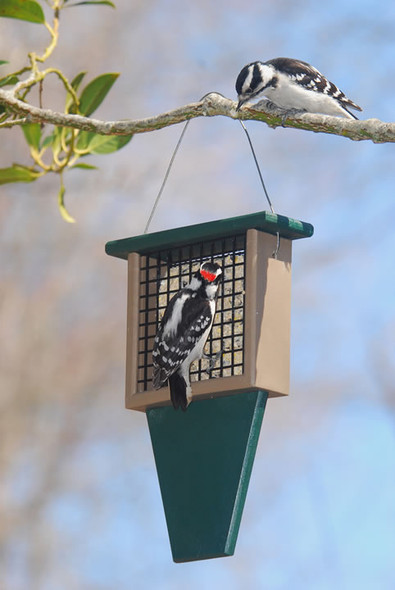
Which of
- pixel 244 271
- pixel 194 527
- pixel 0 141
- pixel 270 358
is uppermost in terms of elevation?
pixel 0 141

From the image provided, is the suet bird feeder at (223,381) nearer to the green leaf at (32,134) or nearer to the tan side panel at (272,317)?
the tan side panel at (272,317)

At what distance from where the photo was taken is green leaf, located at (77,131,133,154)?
330 cm

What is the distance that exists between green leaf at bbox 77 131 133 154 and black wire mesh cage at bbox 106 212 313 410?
0.39 meters

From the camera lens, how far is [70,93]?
3.20m

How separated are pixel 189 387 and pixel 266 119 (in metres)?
0.84

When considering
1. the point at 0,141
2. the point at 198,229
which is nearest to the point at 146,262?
the point at 198,229

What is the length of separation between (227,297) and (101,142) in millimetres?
730

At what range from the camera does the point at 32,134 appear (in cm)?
324

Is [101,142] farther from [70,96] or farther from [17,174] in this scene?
[17,174]

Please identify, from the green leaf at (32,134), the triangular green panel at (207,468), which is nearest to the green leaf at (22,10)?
the green leaf at (32,134)

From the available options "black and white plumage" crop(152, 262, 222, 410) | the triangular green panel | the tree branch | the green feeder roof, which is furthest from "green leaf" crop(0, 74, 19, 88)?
the triangular green panel

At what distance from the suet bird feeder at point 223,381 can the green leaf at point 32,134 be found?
584mm

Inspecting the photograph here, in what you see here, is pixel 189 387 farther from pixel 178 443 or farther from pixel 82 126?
pixel 82 126

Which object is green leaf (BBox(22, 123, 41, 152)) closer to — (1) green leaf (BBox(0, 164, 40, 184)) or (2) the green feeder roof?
(1) green leaf (BBox(0, 164, 40, 184))
